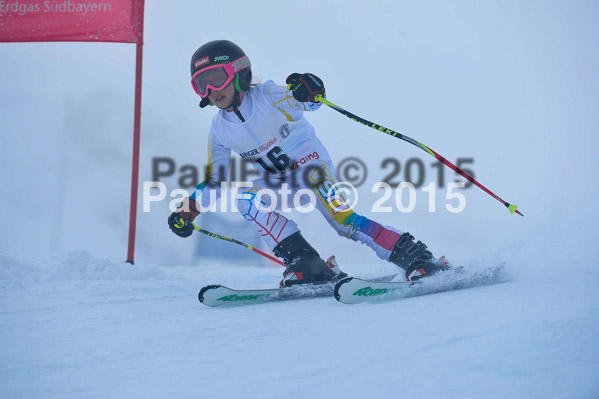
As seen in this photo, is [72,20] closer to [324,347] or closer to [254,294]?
[254,294]

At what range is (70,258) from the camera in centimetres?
359

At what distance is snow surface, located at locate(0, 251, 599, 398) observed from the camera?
1.18 m

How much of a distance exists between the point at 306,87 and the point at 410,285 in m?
1.02

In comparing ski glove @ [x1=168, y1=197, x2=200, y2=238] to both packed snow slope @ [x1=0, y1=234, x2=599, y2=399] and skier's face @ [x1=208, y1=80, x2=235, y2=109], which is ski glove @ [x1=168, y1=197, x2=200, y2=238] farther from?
skier's face @ [x1=208, y1=80, x2=235, y2=109]

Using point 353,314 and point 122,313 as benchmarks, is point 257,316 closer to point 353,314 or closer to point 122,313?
point 353,314

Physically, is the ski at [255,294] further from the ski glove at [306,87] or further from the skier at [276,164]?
the ski glove at [306,87]

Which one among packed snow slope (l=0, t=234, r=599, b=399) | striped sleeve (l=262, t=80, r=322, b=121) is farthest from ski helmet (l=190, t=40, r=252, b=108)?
packed snow slope (l=0, t=234, r=599, b=399)

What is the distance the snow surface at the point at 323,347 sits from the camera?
3.87 feet

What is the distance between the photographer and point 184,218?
8.76ft

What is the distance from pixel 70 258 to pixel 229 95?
198 cm

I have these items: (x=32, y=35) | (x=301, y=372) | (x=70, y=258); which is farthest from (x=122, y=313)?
(x=32, y=35)

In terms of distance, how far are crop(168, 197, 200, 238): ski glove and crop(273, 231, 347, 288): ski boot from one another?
1.63ft

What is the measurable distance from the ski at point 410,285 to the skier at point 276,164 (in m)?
0.10

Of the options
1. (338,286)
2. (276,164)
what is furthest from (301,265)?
(276,164)
